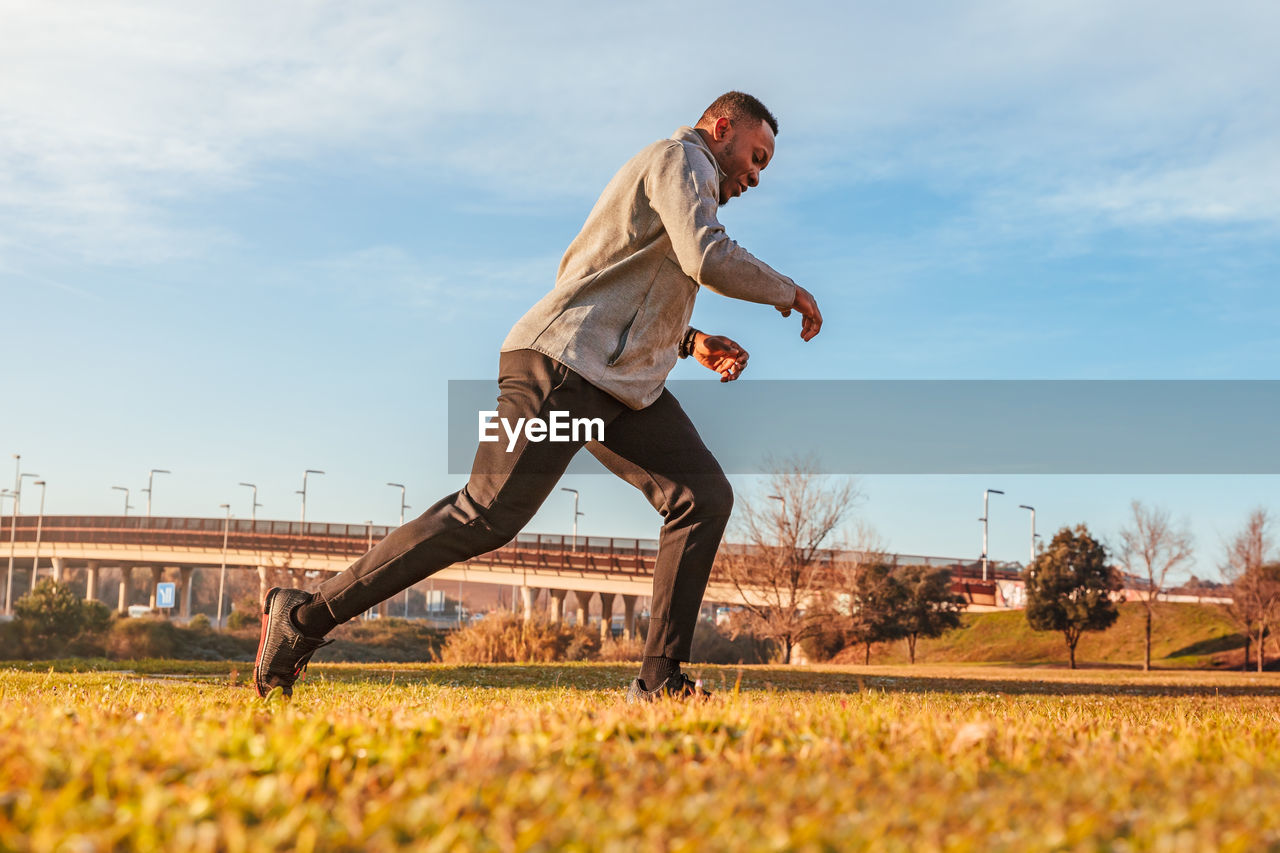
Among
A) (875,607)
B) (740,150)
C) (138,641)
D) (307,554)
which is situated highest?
(740,150)

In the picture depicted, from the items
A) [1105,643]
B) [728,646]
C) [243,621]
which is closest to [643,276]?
[728,646]

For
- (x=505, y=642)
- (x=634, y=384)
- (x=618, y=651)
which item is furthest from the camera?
(x=618, y=651)

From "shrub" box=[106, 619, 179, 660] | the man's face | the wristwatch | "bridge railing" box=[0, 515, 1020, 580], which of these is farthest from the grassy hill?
the man's face

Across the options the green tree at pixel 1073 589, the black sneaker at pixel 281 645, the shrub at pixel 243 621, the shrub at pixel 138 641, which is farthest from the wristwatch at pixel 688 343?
the shrub at pixel 243 621

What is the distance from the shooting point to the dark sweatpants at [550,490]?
3844 mm

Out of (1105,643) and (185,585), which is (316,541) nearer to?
(185,585)

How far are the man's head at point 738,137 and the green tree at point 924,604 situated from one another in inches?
1558

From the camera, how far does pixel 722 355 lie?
14.8 ft

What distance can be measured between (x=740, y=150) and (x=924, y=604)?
4079 cm

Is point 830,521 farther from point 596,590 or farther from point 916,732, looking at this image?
point 916,732

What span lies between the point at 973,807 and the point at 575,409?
245 centimetres

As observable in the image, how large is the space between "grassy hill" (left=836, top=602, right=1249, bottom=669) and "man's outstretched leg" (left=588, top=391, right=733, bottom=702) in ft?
152

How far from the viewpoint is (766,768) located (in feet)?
6.64

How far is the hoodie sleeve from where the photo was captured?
12.8 ft
